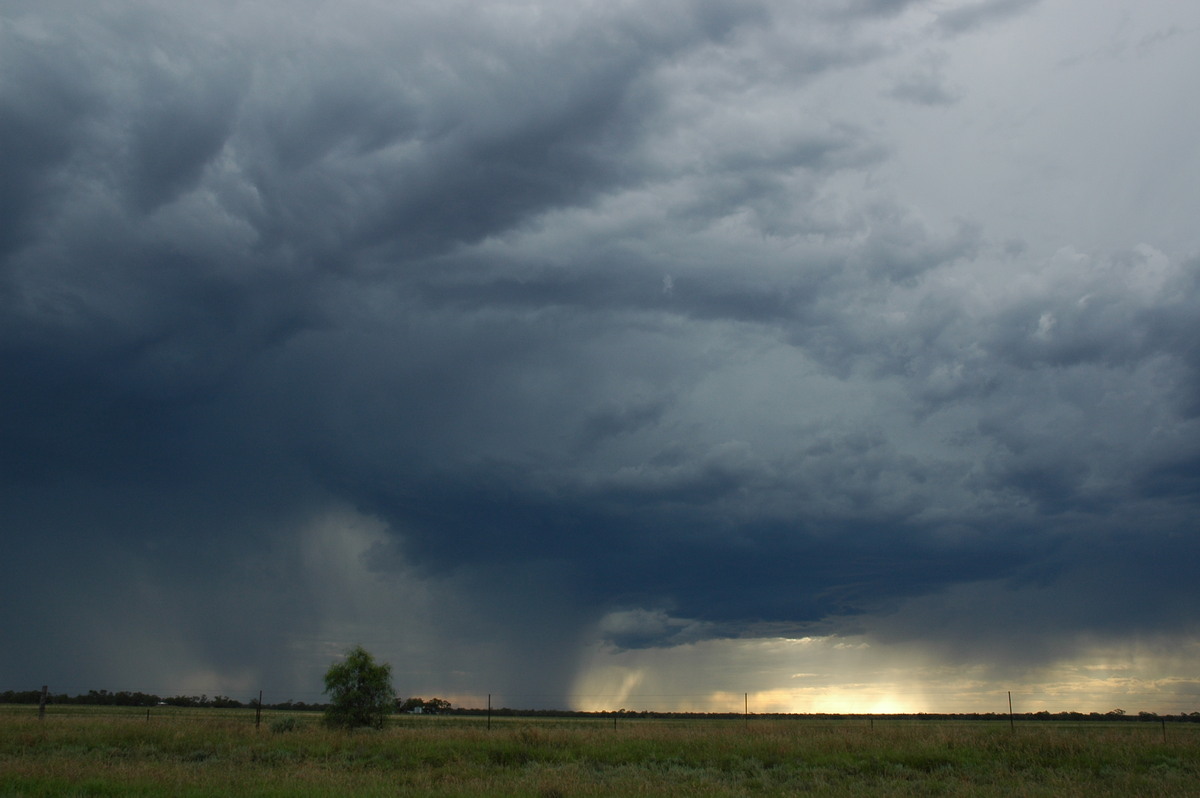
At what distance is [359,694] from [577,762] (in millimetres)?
19585

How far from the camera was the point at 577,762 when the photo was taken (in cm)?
2950

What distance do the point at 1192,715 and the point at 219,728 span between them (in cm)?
15572

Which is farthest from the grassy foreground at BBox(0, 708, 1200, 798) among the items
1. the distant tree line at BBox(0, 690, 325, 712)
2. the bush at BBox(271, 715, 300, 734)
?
the distant tree line at BBox(0, 690, 325, 712)

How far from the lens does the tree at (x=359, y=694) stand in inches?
1721

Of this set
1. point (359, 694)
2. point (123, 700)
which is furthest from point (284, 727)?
point (123, 700)

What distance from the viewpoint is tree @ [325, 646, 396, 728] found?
43719 millimetres

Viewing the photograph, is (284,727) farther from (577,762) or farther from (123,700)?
(123,700)

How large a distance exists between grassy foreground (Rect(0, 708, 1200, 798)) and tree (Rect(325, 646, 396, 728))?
11.4 feet

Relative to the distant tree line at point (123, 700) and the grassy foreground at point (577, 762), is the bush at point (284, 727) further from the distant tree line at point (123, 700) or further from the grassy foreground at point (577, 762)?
the distant tree line at point (123, 700)

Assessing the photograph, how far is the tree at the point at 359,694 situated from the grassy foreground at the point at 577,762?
11.4 feet

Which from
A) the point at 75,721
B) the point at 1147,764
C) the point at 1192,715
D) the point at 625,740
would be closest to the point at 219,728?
the point at 75,721

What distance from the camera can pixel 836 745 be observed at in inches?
1284

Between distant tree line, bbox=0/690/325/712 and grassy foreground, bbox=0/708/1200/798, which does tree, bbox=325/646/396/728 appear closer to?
grassy foreground, bbox=0/708/1200/798

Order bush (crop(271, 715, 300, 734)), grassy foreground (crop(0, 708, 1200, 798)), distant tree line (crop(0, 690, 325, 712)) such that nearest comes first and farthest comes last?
1. grassy foreground (crop(0, 708, 1200, 798))
2. bush (crop(271, 715, 300, 734))
3. distant tree line (crop(0, 690, 325, 712))
